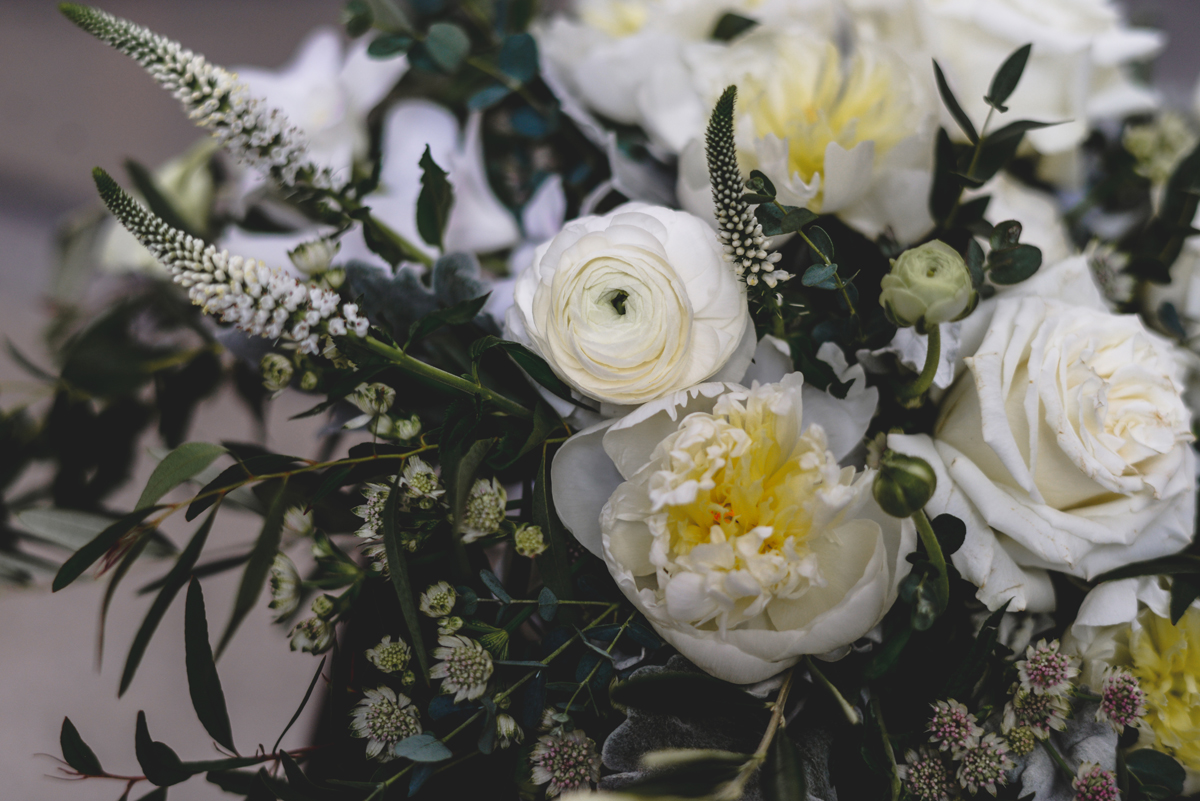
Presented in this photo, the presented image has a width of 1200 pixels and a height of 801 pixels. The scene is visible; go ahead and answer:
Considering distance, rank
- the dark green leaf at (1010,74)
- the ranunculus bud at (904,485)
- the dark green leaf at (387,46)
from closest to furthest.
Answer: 1. the ranunculus bud at (904,485)
2. the dark green leaf at (1010,74)
3. the dark green leaf at (387,46)

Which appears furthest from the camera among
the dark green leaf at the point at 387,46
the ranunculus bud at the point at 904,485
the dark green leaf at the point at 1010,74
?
the dark green leaf at the point at 387,46

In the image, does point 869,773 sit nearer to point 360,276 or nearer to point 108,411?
point 360,276

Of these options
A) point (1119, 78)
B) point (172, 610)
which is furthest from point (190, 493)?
point (1119, 78)

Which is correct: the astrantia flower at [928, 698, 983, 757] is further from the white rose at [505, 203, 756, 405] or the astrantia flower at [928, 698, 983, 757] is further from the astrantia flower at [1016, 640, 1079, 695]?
the white rose at [505, 203, 756, 405]

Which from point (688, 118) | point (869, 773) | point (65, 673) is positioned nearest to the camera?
point (869, 773)

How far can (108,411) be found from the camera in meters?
0.54

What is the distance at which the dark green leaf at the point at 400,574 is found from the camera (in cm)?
31

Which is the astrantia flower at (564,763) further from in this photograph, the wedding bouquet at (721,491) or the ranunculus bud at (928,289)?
the ranunculus bud at (928,289)

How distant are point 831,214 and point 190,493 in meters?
0.47

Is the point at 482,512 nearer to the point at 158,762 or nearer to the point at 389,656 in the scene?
the point at 389,656

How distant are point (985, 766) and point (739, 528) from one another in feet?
0.48

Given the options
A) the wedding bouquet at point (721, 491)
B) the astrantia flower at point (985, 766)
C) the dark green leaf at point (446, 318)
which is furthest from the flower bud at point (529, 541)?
the astrantia flower at point (985, 766)

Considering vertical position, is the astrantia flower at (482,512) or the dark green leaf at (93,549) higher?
the dark green leaf at (93,549)

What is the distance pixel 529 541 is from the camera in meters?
0.34
